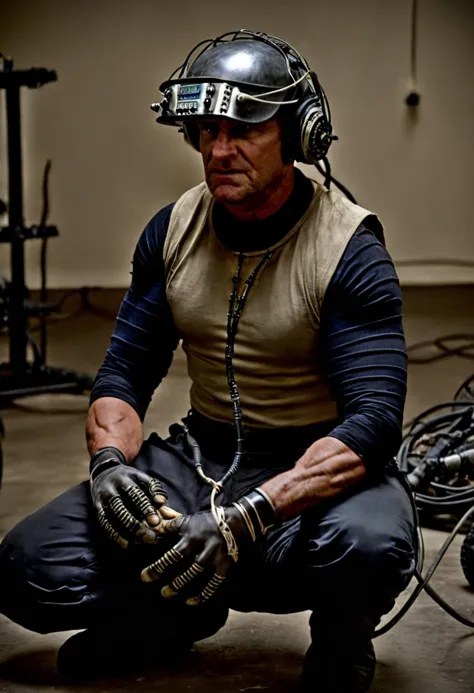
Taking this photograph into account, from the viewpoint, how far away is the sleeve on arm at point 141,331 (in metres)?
2.52

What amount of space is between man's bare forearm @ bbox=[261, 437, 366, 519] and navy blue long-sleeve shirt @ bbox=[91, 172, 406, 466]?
0.03 m

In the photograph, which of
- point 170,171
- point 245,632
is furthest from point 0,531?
point 170,171

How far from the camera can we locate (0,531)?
3.32 m

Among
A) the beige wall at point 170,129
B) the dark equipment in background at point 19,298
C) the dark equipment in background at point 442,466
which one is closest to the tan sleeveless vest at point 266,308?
the dark equipment in background at point 442,466

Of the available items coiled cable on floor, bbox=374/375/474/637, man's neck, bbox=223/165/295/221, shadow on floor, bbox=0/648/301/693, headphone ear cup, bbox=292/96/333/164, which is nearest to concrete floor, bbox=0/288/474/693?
shadow on floor, bbox=0/648/301/693

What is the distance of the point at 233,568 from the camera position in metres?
→ 2.31

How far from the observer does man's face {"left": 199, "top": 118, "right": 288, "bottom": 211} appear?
2326 mm

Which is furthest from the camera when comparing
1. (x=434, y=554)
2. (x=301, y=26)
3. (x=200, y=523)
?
(x=301, y=26)

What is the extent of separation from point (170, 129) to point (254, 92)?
4881mm

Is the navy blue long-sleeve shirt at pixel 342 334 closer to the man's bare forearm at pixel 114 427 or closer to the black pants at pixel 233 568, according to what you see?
the man's bare forearm at pixel 114 427

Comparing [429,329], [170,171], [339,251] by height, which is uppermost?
[339,251]

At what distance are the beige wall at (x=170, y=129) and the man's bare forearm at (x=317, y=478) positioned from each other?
202 inches

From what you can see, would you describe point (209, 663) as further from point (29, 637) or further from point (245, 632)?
point (29, 637)

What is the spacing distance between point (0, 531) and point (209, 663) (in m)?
1.05
